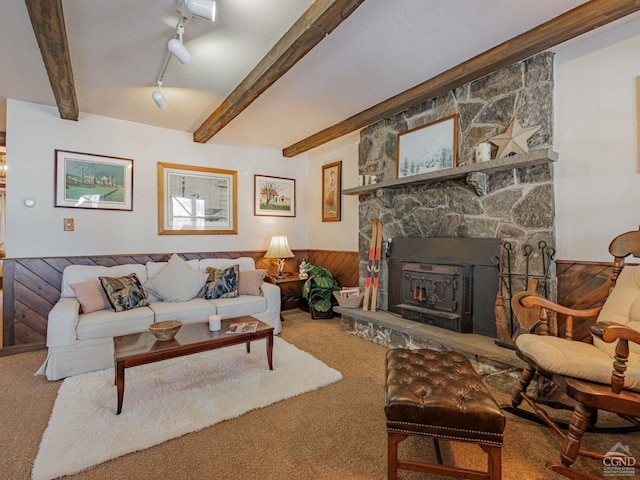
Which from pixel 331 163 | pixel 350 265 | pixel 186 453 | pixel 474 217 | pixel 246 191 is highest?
pixel 331 163

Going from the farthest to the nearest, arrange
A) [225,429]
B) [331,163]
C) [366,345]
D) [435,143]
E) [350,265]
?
[331,163], [350,265], [366,345], [435,143], [225,429]

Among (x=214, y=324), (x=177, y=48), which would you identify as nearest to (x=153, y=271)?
(x=214, y=324)

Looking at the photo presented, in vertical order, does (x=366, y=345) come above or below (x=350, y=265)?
below

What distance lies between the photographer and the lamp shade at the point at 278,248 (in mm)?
4594

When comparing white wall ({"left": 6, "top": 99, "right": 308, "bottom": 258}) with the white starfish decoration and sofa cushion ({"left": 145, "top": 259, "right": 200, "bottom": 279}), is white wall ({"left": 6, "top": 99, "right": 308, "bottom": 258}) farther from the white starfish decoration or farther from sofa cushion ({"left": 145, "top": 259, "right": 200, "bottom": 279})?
the white starfish decoration

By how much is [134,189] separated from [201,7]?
9.08 feet

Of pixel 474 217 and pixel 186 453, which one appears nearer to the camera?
pixel 186 453

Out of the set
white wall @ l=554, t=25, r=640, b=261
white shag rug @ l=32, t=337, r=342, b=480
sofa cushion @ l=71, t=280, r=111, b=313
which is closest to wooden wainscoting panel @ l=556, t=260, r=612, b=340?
white wall @ l=554, t=25, r=640, b=261

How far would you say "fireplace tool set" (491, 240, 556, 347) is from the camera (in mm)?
2367

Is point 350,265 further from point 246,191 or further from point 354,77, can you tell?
point 354,77

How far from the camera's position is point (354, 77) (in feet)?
9.05

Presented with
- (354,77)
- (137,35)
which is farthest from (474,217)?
(137,35)

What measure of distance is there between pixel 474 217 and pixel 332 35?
193 centimetres

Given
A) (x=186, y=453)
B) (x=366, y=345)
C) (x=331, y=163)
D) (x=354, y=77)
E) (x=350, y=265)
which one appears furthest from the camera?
(x=331, y=163)
